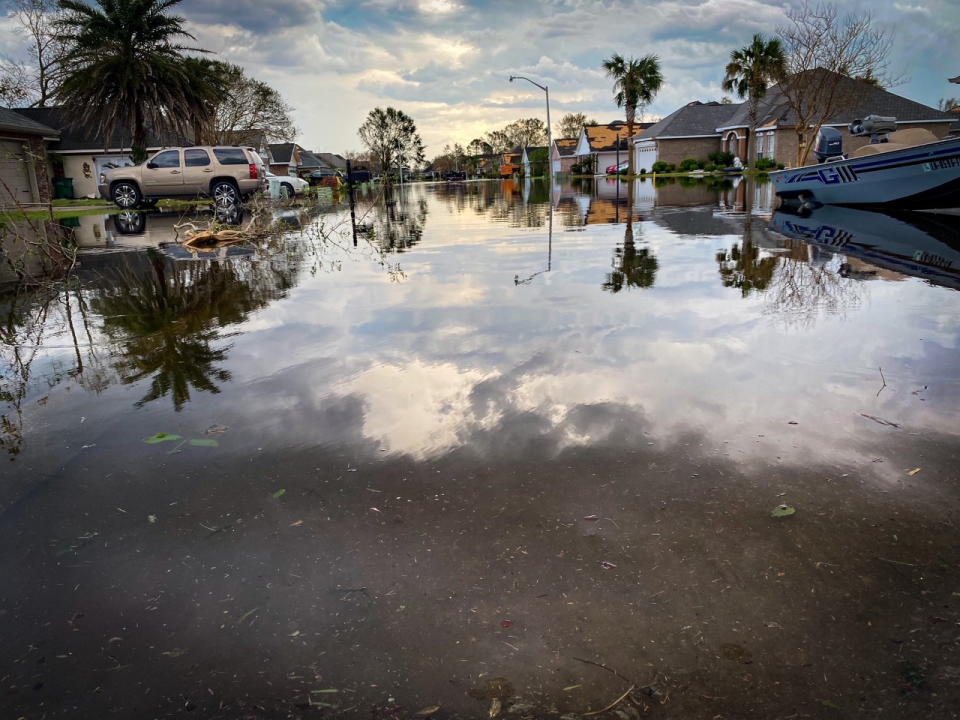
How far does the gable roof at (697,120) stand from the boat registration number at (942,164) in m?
52.7

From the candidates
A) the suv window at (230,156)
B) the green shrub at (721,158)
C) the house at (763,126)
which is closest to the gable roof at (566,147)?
the house at (763,126)

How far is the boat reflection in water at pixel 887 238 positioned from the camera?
887 cm

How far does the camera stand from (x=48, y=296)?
881 cm

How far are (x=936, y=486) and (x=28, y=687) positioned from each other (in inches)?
151

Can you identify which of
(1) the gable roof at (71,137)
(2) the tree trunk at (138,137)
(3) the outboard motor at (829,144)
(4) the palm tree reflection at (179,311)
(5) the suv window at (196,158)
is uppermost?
(1) the gable roof at (71,137)

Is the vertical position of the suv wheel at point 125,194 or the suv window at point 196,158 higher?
the suv window at point 196,158

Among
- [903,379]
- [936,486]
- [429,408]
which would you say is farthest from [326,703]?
[903,379]

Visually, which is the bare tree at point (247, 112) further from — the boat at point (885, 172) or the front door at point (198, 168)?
the boat at point (885, 172)

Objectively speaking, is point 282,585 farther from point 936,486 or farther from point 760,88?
point 760,88

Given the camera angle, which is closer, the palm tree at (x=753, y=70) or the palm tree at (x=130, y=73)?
the palm tree at (x=130, y=73)

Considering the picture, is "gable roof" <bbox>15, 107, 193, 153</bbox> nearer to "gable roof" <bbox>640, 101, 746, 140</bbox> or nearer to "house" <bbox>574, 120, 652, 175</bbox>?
"gable roof" <bbox>640, 101, 746, 140</bbox>

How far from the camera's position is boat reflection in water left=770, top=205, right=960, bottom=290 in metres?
8.87

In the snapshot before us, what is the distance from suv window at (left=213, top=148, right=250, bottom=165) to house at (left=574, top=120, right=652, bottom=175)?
63.8 metres

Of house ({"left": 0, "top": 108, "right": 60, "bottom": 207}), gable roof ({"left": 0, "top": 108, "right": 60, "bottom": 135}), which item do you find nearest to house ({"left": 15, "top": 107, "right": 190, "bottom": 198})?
house ({"left": 0, "top": 108, "right": 60, "bottom": 207})
